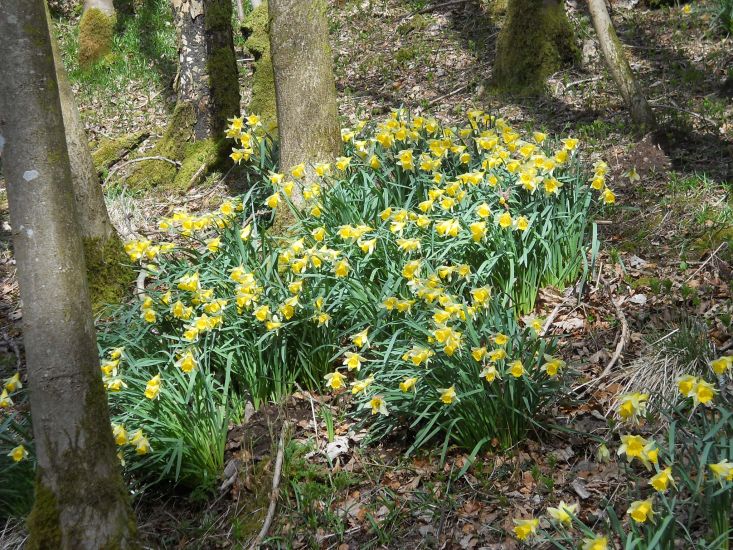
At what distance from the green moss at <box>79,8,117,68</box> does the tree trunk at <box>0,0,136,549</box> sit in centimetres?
992

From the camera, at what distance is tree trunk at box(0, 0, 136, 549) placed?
2.55 meters

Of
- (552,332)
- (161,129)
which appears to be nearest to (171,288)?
(552,332)

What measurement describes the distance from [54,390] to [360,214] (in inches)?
104

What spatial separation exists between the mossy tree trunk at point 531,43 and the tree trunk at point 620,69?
1.64 m

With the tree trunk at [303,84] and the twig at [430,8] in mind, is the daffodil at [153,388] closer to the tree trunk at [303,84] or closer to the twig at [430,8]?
the tree trunk at [303,84]

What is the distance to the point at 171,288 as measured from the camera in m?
4.56

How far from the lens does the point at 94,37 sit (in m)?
11.8

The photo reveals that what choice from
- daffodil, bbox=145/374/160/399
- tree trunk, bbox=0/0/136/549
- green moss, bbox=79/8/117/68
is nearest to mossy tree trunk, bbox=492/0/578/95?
daffodil, bbox=145/374/160/399

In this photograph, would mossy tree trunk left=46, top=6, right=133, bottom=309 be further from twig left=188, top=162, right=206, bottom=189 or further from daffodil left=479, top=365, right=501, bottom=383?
daffodil left=479, top=365, right=501, bottom=383

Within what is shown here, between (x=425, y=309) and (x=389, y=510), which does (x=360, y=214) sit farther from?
(x=389, y=510)

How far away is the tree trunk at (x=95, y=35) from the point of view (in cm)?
1172

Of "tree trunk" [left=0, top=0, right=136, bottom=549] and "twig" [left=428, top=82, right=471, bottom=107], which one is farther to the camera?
"twig" [left=428, top=82, right=471, bottom=107]

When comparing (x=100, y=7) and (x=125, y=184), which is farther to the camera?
(x=100, y=7)

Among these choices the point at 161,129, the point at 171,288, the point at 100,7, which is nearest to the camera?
the point at 171,288
